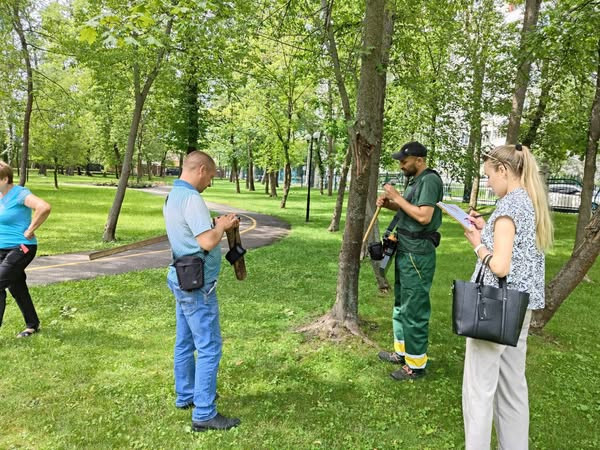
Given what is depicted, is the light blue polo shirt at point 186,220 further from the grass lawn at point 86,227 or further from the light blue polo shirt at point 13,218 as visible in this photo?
the grass lawn at point 86,227

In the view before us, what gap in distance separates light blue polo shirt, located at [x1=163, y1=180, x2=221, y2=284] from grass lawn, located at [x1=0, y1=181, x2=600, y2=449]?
4.18 feet

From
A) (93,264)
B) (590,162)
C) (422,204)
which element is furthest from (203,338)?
(590,162)

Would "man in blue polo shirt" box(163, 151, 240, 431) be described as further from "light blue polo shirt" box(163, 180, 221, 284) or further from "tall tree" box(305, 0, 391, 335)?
"tall tree" box(305, 0, 391, 335)

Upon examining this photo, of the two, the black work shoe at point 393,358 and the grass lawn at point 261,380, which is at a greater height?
the black work shoe at point 393,358

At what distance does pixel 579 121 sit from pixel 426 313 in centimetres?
722

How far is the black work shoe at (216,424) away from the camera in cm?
325

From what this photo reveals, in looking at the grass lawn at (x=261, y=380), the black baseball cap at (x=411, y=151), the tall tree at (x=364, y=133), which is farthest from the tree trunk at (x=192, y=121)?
the black baseball cap at (x=411, y=151)

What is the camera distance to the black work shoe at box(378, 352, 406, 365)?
180 inches

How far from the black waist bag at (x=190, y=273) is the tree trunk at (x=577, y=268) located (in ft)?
13.2

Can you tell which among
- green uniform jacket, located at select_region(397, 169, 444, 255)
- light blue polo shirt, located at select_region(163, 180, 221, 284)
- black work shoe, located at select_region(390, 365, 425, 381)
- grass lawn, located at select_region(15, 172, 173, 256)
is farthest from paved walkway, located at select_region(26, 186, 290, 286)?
light blue polo shirt, located at select_region(163, 180, 221, 284)

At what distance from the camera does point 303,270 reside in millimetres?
9266

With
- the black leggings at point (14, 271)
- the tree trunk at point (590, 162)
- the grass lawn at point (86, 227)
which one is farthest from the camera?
the grass lawn at point (86, 227)

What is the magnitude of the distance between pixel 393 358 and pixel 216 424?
6.91 ft

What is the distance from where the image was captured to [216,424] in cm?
327
